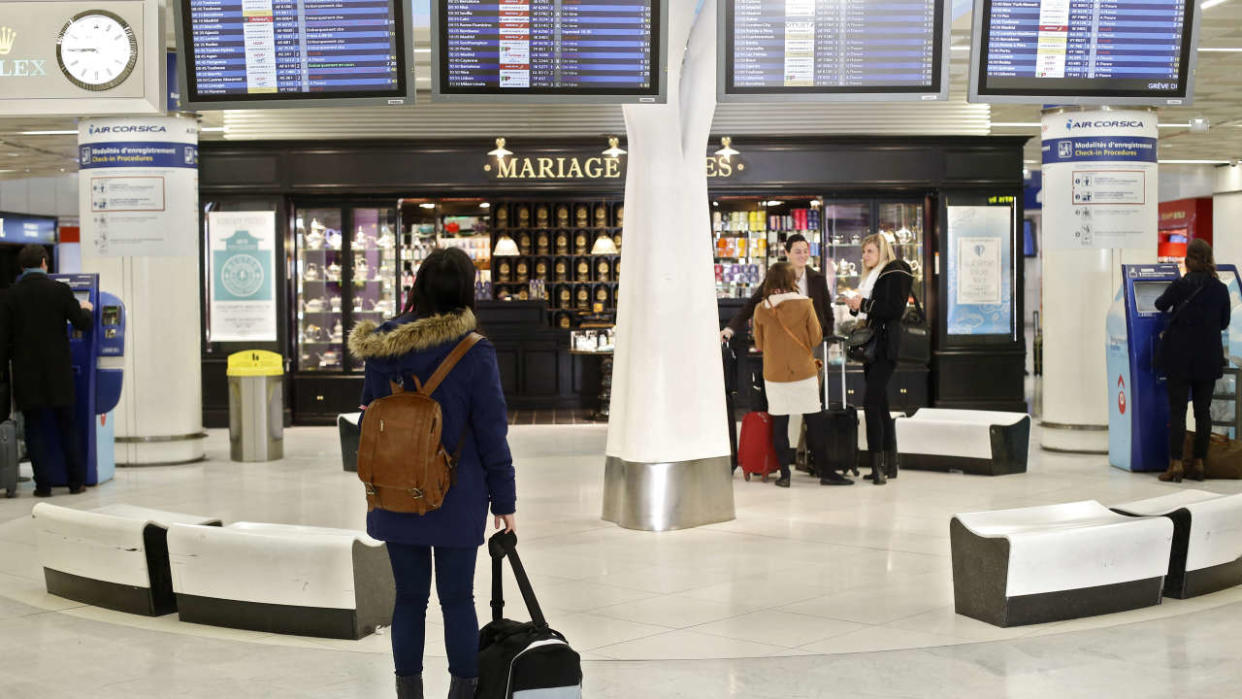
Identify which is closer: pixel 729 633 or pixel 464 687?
pixel 464 687

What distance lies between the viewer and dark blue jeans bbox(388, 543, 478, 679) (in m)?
3.66

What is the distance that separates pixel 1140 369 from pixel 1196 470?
84cm

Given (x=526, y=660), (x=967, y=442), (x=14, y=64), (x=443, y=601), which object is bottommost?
(x=967, y=442)

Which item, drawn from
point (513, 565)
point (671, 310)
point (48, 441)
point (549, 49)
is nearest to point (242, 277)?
point (48, 441)

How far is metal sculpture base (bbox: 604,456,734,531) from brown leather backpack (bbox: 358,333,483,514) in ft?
12.5

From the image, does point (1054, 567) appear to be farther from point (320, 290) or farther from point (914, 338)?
point (320, 290)

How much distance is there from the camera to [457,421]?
12.0ft

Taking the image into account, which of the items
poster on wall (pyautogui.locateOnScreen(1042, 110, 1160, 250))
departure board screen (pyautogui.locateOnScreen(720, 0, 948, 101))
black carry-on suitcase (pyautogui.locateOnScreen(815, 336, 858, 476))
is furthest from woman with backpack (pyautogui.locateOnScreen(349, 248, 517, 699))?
poster on wall (pyautogui.locateOnScreen(1042, 110, 1160, 250))

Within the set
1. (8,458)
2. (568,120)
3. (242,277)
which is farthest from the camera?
A: (568,120)

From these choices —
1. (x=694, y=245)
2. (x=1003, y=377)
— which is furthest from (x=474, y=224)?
(x=694, y=245)

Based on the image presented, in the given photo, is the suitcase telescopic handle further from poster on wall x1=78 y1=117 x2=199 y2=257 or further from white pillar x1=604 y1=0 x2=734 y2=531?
poster on wall x1=78 y1=117 x2=199 y2=257

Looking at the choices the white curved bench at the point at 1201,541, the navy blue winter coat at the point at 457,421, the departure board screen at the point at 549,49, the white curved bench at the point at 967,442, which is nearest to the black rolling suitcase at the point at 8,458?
the departure board screen at the point at 549,49

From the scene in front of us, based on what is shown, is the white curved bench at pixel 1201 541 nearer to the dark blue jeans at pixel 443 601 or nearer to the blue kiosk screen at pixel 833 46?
the blue kiosk screen at pixel 833 46

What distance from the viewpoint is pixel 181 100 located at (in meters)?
6.32
